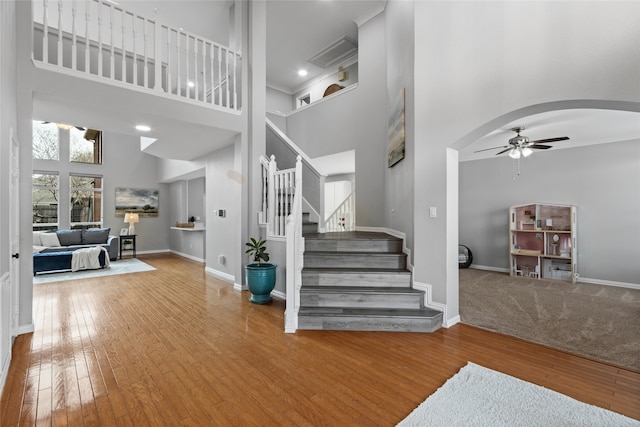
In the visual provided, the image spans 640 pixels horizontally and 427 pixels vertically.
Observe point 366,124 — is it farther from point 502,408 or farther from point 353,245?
point 502,408

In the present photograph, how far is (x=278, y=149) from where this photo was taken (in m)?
5.82

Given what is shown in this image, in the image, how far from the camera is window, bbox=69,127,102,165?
8.25 m

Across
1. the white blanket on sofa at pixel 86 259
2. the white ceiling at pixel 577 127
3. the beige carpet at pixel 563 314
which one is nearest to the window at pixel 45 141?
the white blanket on sofa at pixel 86 259

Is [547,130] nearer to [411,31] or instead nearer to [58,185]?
[411,31]

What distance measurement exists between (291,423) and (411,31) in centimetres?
433

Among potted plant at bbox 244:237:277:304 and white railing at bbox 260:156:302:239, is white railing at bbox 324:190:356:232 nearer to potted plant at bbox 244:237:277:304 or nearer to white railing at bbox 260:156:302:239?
white railing at bbox 260:156:302:239

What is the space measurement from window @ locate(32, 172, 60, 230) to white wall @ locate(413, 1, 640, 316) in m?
9.73

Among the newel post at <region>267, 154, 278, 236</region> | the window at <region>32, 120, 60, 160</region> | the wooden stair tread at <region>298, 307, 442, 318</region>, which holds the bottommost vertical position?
the wooden stair tread at <region>298, 307, 442, 318</region>

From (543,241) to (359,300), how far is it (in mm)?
4920

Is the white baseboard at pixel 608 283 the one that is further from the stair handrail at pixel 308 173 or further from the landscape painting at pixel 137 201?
the landscape painting at pixel 137 201

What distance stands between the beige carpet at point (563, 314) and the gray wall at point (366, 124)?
2293 mm

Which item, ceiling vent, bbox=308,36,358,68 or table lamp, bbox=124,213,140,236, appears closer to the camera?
ceiling vent, bbox=308,36,358,68

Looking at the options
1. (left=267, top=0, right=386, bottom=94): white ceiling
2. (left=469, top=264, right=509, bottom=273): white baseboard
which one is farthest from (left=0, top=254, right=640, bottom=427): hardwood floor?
(left=267, top=0, right=386, bottom=94): white ceiling

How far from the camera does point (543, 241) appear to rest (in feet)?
19.5
